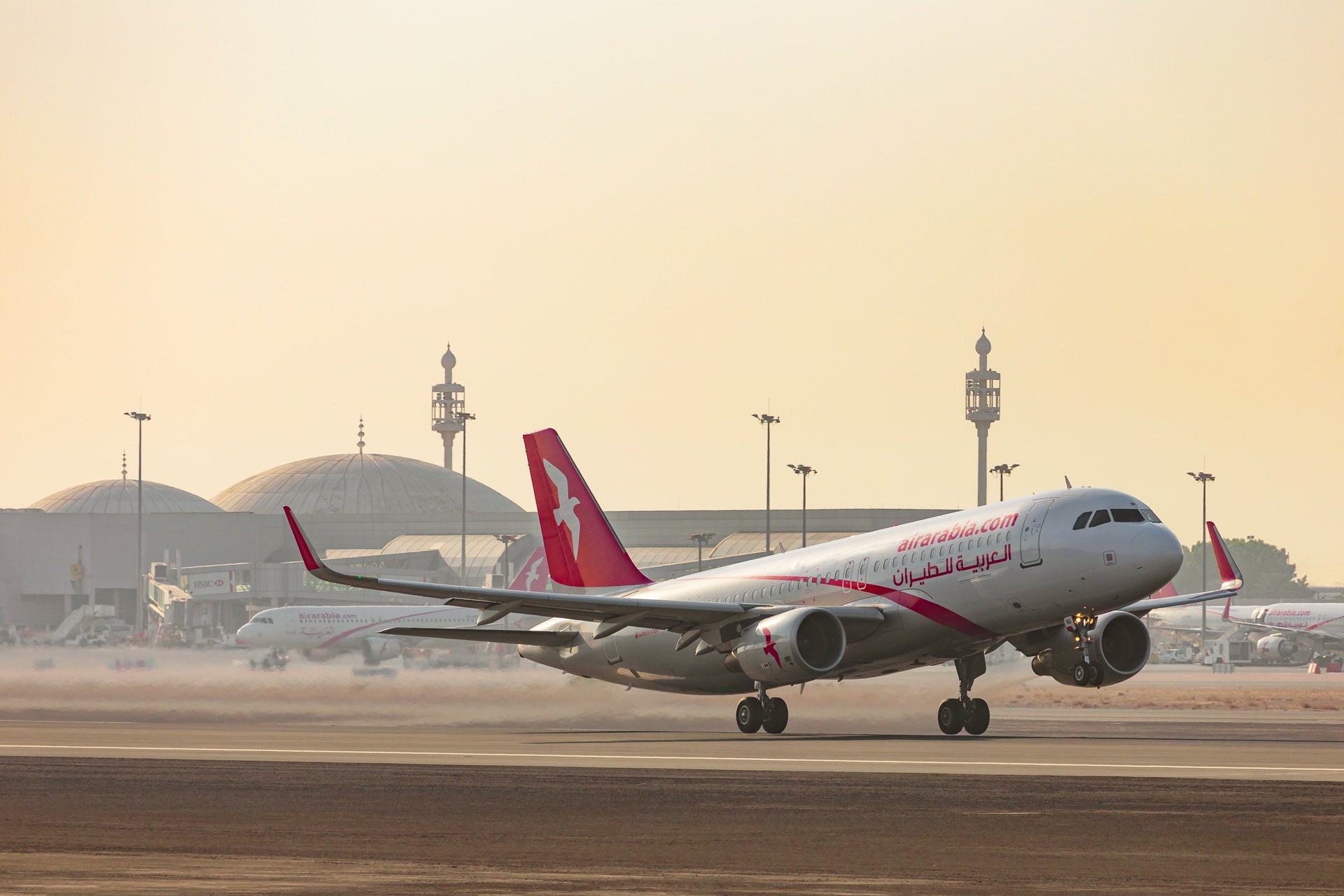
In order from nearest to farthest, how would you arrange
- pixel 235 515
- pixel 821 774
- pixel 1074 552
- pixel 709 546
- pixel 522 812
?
1. pixel 522 812
2. pixel 821 774
3. pixel 1074 552
4. pixel 709 546
5. pixel 235 515

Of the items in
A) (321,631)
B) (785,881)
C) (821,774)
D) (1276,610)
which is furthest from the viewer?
(1276,610)

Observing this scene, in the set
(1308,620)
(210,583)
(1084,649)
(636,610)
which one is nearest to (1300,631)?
(1308,620)

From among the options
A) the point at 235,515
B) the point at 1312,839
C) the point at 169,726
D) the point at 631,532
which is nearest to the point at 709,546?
the point at 631,532

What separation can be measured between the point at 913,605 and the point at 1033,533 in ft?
10.9

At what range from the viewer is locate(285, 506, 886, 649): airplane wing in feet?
123

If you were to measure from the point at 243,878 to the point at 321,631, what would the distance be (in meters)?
94.5

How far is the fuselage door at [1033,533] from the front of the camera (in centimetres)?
3572

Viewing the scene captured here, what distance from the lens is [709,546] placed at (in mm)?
161125

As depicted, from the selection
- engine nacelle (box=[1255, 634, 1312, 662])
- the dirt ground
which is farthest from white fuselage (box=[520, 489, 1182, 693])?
engine nacelle (box=[1255, 634, 1312, 662])

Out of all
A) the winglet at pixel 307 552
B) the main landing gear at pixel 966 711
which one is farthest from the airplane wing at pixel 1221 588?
the winglet at pixel 307 552

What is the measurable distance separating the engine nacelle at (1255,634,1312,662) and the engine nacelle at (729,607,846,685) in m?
91.6

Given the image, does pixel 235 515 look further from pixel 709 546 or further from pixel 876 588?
pixel 876 588

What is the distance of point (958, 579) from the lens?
121ft

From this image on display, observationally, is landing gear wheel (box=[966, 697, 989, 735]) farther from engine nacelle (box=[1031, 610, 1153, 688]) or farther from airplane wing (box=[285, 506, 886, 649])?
airplane wing (box=[285, 506, 886, 649])
